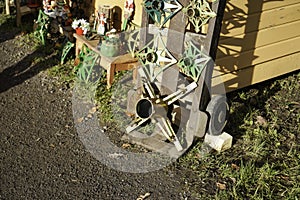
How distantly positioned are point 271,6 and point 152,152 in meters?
2.25

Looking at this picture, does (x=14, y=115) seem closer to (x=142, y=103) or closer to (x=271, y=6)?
(x=142, y=103)

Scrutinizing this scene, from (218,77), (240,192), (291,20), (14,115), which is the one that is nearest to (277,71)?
(291,20)

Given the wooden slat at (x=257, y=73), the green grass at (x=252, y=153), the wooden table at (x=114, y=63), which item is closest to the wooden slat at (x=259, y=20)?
the wooden slat at (x=257, y=73)

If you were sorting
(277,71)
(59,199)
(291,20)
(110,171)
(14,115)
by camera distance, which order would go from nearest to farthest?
(59,199) < (110,171) < (14,115) < (291,20) < (277,71)

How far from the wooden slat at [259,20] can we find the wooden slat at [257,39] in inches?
2.5

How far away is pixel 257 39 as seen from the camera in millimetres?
5871

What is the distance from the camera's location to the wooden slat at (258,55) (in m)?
5.76

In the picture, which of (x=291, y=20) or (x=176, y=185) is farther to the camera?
(x=291, y=20)

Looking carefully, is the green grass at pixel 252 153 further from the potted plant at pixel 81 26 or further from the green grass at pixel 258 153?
the potted plant at pixel 81 26

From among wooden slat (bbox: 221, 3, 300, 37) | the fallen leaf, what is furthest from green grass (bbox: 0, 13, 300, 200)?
wooden slat (bbox: 221, 3, 300, 37)

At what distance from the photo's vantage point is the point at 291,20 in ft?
20.3

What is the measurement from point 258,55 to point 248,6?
83cm

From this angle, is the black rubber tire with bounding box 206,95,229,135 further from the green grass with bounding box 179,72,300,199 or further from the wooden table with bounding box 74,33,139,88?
the wooden table with bounding box 74,33,139,88

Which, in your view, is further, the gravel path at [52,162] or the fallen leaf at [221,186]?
the fallen leaf at [221,186]
